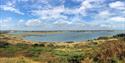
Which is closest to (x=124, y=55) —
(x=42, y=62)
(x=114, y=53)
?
(x=114, y=53)

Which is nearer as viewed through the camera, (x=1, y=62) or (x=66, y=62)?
(x=1, y=62)

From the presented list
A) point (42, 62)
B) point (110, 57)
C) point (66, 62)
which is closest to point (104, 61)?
point (110, 57)

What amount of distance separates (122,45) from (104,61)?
2.88 m

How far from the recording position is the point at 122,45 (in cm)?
1870

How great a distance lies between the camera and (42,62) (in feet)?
60.6

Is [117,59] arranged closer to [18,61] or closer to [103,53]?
[103,53]

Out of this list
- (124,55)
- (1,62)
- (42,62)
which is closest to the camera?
(1,62)

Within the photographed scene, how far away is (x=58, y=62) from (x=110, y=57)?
10.1ft

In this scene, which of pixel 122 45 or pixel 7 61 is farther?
pixel 122 45

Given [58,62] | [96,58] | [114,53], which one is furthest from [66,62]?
[114,53]

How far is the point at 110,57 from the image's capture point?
1683 centimetres

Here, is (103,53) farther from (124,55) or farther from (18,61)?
(18,61)

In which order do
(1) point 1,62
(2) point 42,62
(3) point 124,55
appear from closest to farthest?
(1) point 1,62 → (3) point 124,55 → (2) point 42,62

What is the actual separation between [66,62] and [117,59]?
307 centimetres
